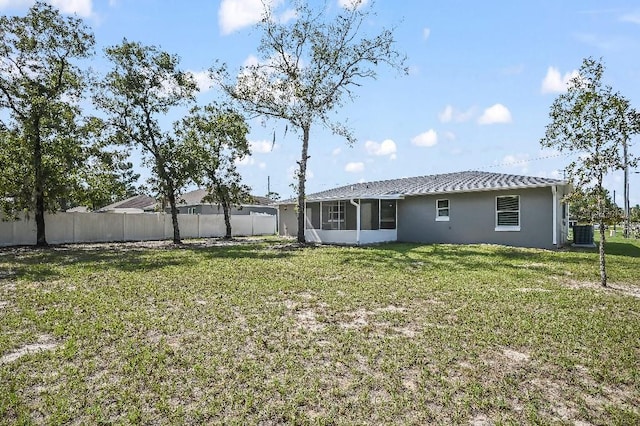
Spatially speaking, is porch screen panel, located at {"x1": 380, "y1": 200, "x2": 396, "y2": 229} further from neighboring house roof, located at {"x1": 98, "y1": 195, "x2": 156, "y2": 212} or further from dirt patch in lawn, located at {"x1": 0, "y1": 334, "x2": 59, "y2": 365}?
Answer: neighboring house roof, located at {"x1": 98, "y1": 195, "x2": 156, "y2": 212}

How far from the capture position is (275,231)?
3438cm

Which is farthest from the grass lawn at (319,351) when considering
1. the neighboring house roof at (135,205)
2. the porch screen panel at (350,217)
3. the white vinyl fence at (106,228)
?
the neighboring house roof at (135,205)

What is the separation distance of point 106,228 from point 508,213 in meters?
21.2

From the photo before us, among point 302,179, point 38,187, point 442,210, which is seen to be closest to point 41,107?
point 38,187

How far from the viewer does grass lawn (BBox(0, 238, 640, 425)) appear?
10.8 feet

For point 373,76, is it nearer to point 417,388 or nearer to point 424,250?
point 424,250

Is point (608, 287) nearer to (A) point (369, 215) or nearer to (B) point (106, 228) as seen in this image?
(A) point (369, 215)

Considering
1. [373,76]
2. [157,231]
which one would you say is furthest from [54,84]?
[373,76]

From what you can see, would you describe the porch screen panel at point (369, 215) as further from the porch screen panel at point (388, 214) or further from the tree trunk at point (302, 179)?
the tree trunk at point (302, 179)

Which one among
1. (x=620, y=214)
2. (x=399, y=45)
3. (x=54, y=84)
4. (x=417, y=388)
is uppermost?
(x=399, y=45)

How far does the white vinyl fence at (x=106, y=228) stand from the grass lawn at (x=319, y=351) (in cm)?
1299

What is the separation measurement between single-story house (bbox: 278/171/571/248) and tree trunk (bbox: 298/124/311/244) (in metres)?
1.85

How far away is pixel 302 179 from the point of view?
19.3m

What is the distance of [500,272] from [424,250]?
199 inches
